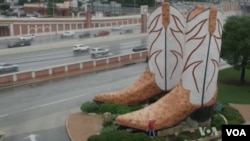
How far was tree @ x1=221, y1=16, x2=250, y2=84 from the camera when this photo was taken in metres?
35.3

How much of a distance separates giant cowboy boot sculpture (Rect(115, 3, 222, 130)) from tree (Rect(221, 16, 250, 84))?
11510mm

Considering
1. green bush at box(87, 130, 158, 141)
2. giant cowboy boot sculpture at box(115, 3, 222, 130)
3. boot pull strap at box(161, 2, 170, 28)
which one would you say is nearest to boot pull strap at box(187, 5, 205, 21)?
giant cowboy boot sculpture at box(115, 3, 222, 130)

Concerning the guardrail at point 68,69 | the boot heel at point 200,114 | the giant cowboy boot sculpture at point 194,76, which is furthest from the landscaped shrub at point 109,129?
the guardrail at point 68,69

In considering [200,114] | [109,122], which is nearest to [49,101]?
[109,122]

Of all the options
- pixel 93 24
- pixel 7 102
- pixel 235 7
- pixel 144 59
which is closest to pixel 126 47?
pixel 144 59

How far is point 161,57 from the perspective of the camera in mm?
27219

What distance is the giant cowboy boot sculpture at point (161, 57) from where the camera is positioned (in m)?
27.1

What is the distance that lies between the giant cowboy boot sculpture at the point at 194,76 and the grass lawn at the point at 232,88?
28.4 ft

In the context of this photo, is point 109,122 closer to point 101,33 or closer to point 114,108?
point 114,108

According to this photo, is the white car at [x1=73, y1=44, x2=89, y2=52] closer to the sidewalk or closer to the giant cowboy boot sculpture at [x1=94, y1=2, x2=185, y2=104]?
the sidewalk

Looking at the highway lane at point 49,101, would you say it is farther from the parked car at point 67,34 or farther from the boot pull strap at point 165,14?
the parked car at point 67,34

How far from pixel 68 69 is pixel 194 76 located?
21.5 meters

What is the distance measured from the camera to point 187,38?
79.8 feet

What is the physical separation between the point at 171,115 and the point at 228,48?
1479 centimetres
